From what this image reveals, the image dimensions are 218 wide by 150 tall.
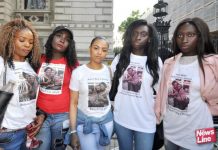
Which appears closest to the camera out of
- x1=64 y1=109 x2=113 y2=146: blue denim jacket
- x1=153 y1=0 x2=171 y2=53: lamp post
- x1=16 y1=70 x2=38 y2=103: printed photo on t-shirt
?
x1=16 y1=70 x2=38 y2=103: printed photo on t-shirt

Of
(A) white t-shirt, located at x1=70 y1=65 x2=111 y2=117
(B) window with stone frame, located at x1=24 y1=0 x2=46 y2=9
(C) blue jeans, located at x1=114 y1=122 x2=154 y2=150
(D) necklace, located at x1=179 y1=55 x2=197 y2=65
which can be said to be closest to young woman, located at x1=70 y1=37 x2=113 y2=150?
(A) white t-shirt, located at x1=70 y1=65 x2=111 y2=117

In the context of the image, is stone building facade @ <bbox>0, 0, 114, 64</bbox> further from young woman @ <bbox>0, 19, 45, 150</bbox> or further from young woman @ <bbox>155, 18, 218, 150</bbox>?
young woman @ <bbox>155, 18, 218, 150</bbox>

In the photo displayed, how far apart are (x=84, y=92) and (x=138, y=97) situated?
53 centimetres

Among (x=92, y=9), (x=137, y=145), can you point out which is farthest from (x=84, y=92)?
(x=92, y=9)

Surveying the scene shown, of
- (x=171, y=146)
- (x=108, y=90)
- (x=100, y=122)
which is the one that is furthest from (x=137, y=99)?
(x=171, y=146)

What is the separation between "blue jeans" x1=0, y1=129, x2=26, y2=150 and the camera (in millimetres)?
2436

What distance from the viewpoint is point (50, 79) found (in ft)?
9.45

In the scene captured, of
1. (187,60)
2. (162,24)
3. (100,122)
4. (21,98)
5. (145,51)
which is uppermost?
(162,24)

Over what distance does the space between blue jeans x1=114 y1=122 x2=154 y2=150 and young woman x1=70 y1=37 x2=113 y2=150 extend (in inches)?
5.6

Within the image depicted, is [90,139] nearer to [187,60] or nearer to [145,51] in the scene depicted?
[145,51]

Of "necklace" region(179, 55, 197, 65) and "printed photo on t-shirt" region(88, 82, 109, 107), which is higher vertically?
"necklace" region(179, 55, 197, 65)

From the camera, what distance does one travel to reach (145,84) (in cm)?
279

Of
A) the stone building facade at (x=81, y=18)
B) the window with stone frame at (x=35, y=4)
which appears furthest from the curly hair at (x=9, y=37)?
the window with stone frame at (x=35, y=4)

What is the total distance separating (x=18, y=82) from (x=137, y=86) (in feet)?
3.67
